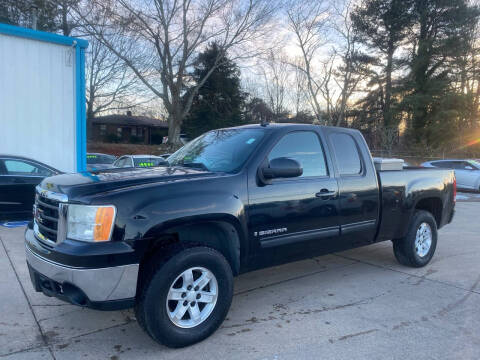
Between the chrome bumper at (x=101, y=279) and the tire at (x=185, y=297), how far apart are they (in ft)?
0.43

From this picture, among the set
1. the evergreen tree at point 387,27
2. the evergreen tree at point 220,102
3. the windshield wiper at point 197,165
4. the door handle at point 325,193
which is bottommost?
the door handle at point 325,193

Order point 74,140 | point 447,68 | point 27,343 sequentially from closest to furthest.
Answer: point 27,343
point 74,140
point 447,68

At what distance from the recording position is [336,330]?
3727 millimetres

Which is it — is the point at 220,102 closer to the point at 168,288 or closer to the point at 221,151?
the point at 221,151

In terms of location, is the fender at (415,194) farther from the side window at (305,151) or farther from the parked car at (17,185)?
the parked car at (17,185)

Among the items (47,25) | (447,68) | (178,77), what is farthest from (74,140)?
(447,68)

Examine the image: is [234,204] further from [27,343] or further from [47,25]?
[47,25]

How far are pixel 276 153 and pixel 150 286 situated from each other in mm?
1828

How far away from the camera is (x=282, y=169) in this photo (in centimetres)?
371

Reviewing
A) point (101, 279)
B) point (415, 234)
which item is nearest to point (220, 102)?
point (415, 234)

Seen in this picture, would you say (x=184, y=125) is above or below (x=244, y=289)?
above

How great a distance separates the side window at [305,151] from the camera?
420cm

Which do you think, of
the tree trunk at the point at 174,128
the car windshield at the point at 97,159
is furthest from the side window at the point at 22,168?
the tree trunk at the point at 174,128

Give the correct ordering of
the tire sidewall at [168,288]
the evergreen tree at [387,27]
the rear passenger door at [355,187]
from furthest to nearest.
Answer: the evergreen tree at [387,27] → the rear passenger door at [355,187] → the tire sidewall at [168,288]
